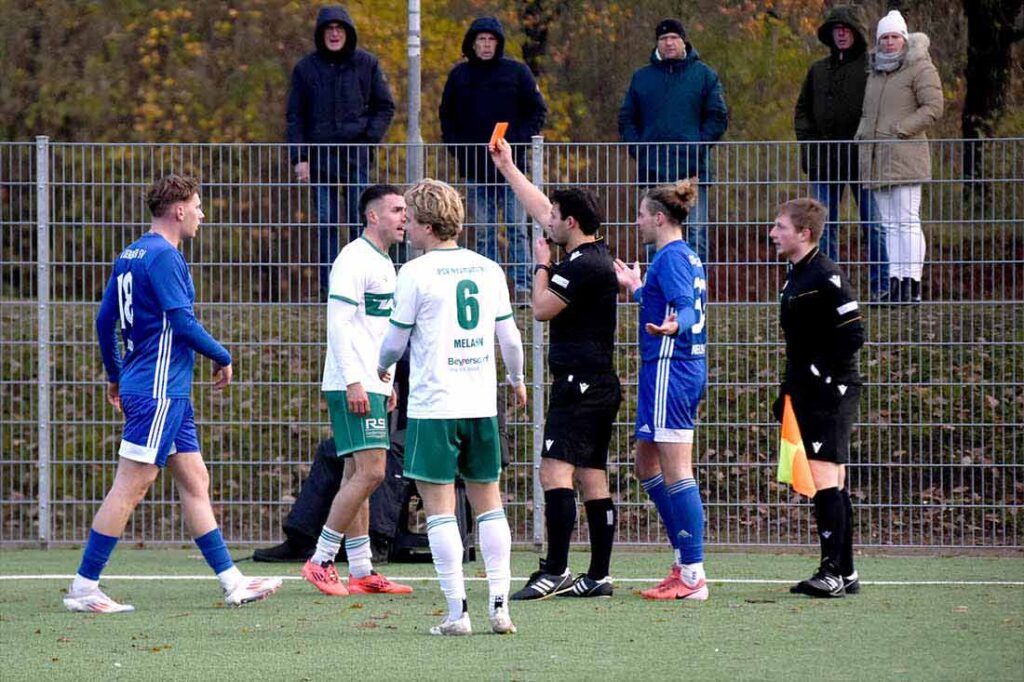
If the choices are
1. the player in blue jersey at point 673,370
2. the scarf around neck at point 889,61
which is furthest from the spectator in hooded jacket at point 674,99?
the player in blue jersey at point 673,370

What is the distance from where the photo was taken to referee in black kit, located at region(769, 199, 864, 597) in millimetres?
8883

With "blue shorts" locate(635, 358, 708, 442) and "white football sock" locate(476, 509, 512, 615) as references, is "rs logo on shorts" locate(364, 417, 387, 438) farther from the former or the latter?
"white football sock" locate(476, 509, 512, 615)

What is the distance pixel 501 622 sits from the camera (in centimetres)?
773

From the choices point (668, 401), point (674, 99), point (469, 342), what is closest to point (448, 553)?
point (469, 342)

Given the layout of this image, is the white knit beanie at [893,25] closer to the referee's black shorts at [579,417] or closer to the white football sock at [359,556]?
the referee's black shorts at [579,417]

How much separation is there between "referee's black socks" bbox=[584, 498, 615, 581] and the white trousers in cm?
310

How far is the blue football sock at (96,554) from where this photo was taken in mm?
8617

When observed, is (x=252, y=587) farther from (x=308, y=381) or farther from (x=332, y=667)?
(x=308, y=381)

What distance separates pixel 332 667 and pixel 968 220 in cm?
582

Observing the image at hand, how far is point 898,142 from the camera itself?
11102 mm

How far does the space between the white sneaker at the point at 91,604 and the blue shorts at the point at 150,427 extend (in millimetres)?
694

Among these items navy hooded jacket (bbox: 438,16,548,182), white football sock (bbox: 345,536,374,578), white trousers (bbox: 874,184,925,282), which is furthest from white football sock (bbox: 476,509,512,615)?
navy hooded jacket (bbox: 438,16,548,182)

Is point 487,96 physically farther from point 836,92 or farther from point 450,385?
point 450,385

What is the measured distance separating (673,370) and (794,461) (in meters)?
0.78
